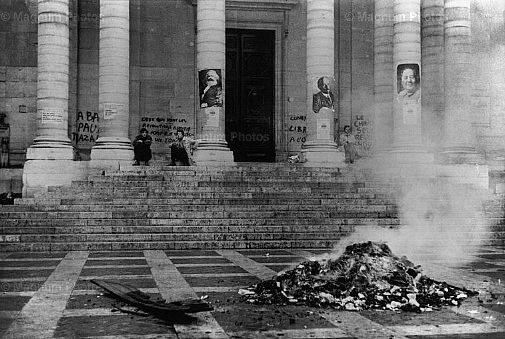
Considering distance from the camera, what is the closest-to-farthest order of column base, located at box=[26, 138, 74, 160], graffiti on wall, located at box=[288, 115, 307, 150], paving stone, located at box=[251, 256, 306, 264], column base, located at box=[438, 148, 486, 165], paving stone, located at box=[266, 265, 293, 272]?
paving stone, located at box=[266, 265, 293, 272] < paving stone, located at box=[251, 256, 306, 264] < column base, located at box=[26, 138, 74, 160] < column base, located at box=[438, 148, 486, 165] < graffiti on wall, located at box=[288, 115, 307, 150]

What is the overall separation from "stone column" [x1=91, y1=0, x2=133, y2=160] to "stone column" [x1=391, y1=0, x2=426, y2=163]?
8.73 meters

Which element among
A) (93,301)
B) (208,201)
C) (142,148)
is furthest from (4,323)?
(142,148)

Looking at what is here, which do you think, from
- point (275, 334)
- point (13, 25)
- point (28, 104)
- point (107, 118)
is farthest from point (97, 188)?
point (275, 334)

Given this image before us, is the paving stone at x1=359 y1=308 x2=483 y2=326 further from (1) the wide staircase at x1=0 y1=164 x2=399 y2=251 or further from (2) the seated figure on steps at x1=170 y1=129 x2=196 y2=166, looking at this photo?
(2) the seated figure on steps at x1=170 y1=129 x2=196 y2=166

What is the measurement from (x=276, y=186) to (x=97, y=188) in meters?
4.89

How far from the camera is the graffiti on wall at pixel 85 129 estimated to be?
26.7 meters

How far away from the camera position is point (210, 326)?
23.9 feet

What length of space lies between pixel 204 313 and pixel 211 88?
51.7 feet

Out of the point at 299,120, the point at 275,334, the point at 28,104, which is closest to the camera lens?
the point at 275,334

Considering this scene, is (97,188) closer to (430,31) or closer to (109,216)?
(109,216)

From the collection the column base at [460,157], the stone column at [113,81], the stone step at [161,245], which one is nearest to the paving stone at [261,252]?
the stone step at [161,245]

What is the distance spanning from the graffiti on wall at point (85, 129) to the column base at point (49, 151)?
3.93m

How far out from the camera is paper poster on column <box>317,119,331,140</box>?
78.4ft

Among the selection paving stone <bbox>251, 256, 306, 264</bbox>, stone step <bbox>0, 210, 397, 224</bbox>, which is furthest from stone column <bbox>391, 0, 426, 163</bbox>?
paving stone <bbox>251, 256, 306, 264</bbox>
